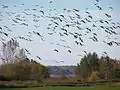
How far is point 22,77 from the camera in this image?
421 centimetres

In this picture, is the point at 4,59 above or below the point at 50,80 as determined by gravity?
above

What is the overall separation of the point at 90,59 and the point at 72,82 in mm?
436

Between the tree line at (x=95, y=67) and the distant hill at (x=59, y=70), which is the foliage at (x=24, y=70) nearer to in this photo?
the distant hill at (x=59, y=70)

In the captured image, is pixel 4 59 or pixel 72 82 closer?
pixel 4 59

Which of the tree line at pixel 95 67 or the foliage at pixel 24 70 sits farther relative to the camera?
the tree line at pixel 95 67

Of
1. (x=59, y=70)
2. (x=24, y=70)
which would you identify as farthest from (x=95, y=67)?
(x=24, y=70)

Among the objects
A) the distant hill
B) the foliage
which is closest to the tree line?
the distant hill

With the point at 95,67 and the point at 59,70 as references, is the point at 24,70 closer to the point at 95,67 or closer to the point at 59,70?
the point at 59,70

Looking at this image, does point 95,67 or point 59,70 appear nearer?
point 59,70

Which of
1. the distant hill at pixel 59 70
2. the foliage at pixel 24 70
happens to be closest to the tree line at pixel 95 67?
the distant hill at pixel 59 70

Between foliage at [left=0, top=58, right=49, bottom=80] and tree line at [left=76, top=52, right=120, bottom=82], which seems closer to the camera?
foliage at [left=0, top=58, right=49, bottom=80]

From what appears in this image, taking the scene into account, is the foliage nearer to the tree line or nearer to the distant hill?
the distant hill

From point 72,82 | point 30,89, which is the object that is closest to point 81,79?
point 72,82

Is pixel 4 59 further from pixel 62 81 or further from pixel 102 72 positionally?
pixel 102 72
